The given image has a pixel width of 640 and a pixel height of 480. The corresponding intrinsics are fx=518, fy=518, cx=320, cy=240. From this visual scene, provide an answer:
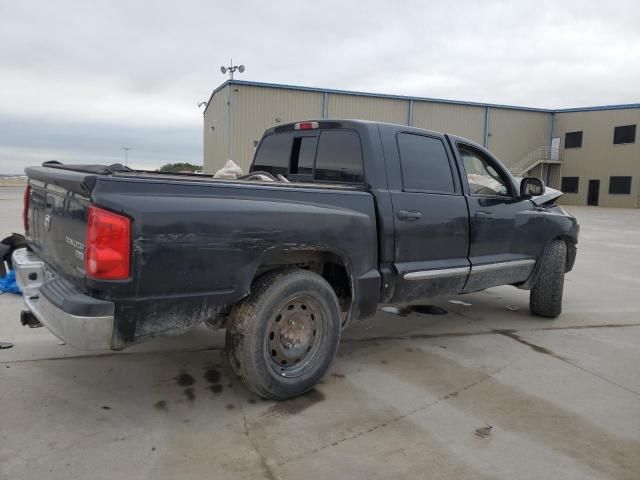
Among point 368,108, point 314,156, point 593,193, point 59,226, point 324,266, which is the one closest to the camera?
point 59,226

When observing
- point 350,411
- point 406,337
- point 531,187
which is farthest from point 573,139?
point 350,411

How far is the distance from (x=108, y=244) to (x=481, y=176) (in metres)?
3.73

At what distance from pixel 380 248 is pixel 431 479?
5.85 ft

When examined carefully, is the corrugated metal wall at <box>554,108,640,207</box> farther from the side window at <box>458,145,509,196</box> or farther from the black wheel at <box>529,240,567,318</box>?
the side window at <box>458,145,509,196</box>

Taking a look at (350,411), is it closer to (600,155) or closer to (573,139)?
(600,155)

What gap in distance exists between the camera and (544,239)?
5.68 m

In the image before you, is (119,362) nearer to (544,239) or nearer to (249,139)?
(544,239)

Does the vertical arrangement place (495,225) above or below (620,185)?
below

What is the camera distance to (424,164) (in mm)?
4527

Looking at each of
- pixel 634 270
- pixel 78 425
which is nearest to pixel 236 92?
pixel 634 270

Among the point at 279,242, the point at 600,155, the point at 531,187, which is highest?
the point at 600,155

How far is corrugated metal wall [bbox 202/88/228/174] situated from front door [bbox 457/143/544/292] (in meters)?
24.9

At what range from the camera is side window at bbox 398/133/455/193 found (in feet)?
14.3

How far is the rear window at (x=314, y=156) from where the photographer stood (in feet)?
13.9
